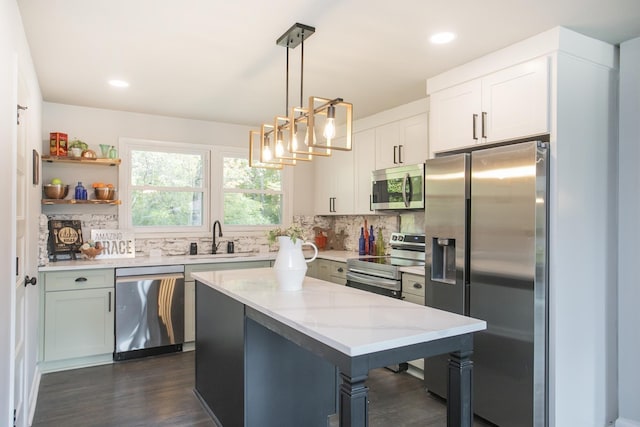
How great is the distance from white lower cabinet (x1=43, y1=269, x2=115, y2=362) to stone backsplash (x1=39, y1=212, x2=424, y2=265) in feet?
0.86

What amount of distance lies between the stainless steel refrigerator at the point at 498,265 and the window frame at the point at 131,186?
274 centimetres

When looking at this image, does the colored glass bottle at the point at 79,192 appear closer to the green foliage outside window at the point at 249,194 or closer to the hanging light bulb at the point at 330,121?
the green foliage outside window at the point at 249,194

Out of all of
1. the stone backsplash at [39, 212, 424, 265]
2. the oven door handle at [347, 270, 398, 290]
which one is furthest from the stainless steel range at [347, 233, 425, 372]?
the stone backsplash at [39, 212, 424, 265]

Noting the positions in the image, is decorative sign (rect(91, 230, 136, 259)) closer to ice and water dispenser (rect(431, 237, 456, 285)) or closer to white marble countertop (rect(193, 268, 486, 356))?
white marble countertop (rect(193, 268, 486, 356))

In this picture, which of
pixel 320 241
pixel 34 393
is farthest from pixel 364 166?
pixel 34 393

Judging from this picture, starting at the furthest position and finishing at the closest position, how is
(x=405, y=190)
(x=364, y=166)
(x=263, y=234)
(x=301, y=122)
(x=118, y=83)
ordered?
(x=263, y=234) → (x=364, y=166) → (x=405, y=190) → (x=118, y=83) → (x=301, y=122)

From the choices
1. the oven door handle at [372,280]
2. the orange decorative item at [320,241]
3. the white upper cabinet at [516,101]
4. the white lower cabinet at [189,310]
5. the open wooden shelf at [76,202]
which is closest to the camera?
the white upper cabinet at [516,101]

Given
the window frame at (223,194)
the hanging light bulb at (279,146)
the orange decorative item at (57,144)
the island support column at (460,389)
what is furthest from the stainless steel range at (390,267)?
the orange decorative item at (57,144)

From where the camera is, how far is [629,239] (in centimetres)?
261

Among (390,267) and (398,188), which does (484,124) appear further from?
(390,267)

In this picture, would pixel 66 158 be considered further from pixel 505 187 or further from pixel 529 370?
pixel 529 370

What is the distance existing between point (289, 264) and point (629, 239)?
2.09 m

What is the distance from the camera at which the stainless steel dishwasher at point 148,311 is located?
12.5 ft

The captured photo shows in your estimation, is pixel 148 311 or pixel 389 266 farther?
pixel 148 311
